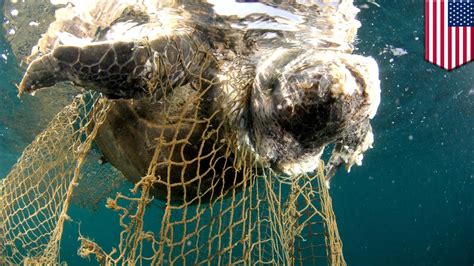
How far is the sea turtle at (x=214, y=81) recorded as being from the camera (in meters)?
2.69

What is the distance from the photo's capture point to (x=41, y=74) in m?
2.85

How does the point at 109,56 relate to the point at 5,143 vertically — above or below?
above

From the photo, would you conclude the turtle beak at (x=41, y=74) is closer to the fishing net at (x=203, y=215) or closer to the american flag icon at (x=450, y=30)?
the fishing net at (x=203, y=215)

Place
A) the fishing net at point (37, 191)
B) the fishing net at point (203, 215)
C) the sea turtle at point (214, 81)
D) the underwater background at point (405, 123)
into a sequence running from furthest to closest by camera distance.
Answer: the underwater background at point (405, 123)
the fishing net at point (37, 191)
the sea turtle at point (214, 81)
the fishing net at point (203, 215)

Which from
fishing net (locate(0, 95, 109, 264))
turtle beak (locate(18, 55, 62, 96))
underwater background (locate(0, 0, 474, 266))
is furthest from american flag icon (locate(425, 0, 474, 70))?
turtle beak (locate(18, 55, 62, 96))

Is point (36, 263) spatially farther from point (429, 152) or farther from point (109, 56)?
point (429, 152)

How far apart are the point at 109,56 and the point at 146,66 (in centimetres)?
30

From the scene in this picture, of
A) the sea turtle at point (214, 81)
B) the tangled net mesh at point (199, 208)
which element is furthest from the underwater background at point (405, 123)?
the tangled net mesh at point (199, 208)

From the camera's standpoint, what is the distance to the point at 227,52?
15.6 feet

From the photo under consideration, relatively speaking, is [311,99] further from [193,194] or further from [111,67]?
[193,194]

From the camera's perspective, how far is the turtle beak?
109 inches

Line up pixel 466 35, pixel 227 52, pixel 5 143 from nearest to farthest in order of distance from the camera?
pixel 227 52
pixel 466 35
pixel 5 143

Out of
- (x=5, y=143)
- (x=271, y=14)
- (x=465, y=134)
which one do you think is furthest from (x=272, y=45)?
(x=465, y=134)

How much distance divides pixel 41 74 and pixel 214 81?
164cm
